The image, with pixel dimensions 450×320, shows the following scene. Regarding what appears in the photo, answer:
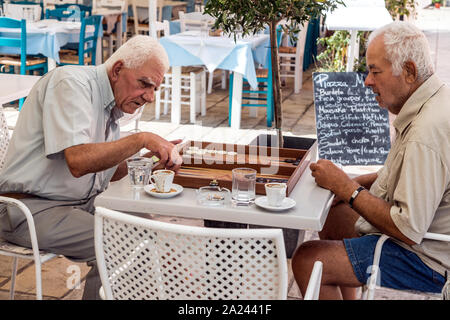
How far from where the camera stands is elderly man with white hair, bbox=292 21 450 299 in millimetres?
2004

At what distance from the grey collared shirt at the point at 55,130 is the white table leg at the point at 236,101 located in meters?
3.68

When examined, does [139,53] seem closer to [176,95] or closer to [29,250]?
[29,250]

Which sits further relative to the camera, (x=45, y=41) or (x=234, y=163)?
(x=45, y=41)

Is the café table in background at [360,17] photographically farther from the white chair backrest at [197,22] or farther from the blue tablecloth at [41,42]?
the blue tablecloth at [41,42]

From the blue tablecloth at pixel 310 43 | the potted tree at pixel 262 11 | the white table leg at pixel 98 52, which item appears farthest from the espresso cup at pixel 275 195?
the blue tablecloth at pixel 310 43

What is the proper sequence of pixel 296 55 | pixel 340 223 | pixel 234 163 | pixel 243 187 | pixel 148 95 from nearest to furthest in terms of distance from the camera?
pixel 243 187
pixel 234 163
pixel 148 95
pixel 340 223
pixel 296 55

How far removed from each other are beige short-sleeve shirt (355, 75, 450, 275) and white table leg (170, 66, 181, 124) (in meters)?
4.30

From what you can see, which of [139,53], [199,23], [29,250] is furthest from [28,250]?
[199,23]

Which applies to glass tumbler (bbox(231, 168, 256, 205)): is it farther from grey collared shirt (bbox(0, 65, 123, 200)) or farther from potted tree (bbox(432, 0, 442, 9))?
potted tree (bbox(432, 0, 442, 9))

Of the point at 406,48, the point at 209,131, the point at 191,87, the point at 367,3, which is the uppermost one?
the point at 367,3

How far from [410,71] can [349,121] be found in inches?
85.2

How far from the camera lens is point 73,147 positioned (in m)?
2.25

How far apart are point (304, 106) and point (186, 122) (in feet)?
5.26
